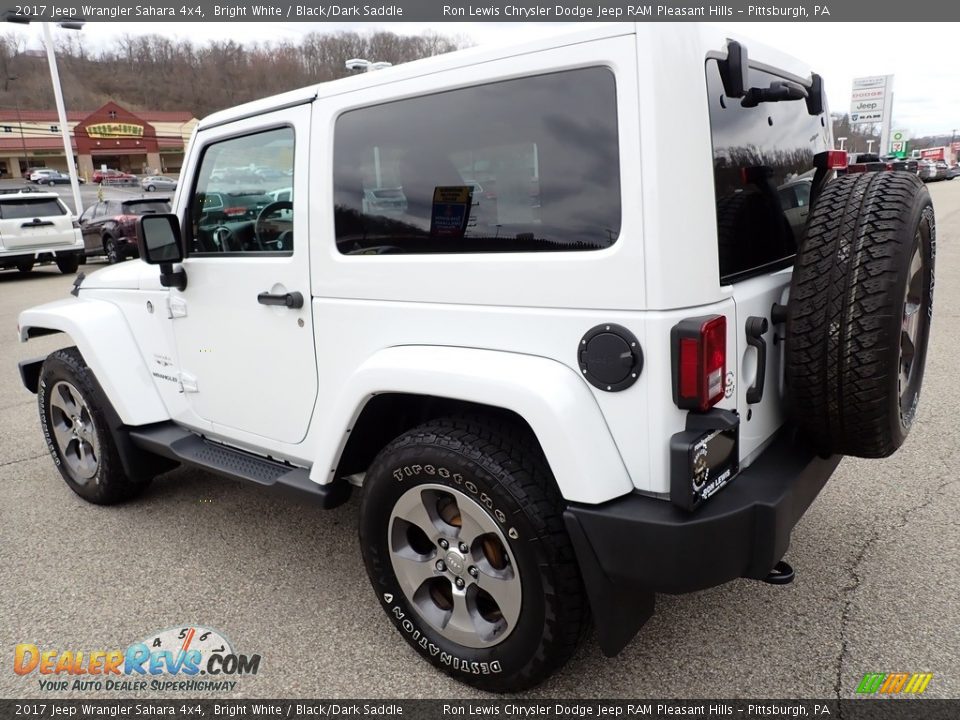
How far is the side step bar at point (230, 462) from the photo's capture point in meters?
2.68

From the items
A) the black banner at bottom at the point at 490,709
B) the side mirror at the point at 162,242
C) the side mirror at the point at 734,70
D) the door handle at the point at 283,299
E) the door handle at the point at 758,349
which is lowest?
the black banner at bottom at the point at 490,709

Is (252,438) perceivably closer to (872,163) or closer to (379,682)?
(379,682)

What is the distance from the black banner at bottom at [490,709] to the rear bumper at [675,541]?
50 centimetres

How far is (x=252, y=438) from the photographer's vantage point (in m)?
3.09

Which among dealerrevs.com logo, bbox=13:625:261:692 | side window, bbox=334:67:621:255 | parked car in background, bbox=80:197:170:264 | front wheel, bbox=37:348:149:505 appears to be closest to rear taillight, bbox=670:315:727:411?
side window, bbox=334:67:621:255

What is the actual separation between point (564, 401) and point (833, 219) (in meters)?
1.02

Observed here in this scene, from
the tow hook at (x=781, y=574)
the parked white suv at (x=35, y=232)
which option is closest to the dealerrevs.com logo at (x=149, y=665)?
the tow hook at (x=781, y=574)

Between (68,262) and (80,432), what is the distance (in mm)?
13544

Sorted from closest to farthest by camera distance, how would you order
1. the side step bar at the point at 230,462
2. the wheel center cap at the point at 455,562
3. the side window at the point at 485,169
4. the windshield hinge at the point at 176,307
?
the side window at the point at 485,169
the wheel center cap at the point at 455,562
the side step bar at the point at 230,462
the windshield hinge at the point at 176,307

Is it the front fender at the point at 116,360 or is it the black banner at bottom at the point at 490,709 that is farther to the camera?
the front fender at the point at 116,360

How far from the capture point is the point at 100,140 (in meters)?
73.2

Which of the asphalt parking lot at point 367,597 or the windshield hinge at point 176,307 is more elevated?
the windshield hinge at point 176,307

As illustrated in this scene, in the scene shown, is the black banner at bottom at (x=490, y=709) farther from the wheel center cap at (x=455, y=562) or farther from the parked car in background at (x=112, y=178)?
the parked car in background at (x=112, y=178)

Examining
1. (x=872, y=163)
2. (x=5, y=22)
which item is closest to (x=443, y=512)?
(x=872, y=163)
